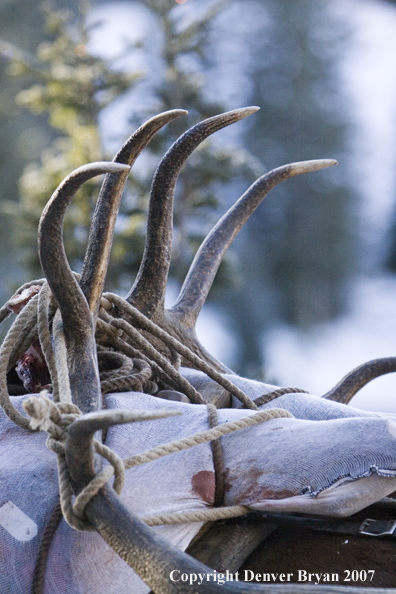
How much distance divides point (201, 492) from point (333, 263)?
357 inches

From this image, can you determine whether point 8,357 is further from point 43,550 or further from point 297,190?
point 297,190

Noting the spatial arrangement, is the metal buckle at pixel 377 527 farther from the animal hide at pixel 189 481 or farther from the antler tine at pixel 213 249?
the antler tine at pixel 213 249

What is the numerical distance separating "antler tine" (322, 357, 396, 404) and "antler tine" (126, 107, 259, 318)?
1.42 ft

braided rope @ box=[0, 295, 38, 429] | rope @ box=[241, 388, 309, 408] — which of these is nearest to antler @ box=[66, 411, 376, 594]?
braided rope @ box=[0, 295, 38, 429]

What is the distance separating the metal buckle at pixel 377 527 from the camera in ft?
2.96

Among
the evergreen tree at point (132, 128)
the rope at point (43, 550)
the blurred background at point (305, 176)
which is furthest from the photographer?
the blurred background at point (305, 176)

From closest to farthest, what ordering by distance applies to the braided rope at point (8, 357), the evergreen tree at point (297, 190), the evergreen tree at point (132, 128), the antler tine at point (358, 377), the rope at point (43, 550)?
the rope at point (43, 550) → the braided rope at point (8, 357) → the antler tine at point (358, 377) → the evergreen tree at point (132, 128) → the evergreen tree at point (297, 190)

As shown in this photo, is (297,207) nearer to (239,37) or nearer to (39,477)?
(239,37)

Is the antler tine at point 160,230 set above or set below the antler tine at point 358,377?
above

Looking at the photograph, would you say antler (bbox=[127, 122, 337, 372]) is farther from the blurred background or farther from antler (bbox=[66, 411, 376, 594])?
the blurred background

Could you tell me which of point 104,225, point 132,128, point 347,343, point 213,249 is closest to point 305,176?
point 347,343

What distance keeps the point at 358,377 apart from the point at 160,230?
548mm

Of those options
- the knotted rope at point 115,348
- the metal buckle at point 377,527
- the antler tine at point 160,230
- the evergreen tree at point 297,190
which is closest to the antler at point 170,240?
the antler tine at point 160,230

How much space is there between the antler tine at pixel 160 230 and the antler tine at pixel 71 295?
251mm
